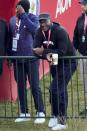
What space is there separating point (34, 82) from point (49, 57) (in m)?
1.07

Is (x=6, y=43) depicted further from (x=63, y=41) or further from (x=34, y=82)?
(x=63, y=41)

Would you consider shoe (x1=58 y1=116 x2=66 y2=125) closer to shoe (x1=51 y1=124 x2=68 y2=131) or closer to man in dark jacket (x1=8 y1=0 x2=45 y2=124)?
shoe (x1=51 y1=124 x2=68 y2=131)

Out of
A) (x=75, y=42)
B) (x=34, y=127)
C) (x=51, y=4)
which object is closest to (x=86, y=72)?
(x=75, y=42)

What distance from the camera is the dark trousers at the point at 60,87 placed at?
877 centimetres

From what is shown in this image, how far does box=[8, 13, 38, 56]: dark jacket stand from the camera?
944cm

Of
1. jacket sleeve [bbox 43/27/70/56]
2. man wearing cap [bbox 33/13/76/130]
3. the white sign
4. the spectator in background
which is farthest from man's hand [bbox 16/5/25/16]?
the white sign

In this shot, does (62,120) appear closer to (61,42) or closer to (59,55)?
(59,55)

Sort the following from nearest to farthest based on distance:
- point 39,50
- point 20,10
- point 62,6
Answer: point 39,50, point 20,10, point 62,6

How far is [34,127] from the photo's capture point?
918 cm

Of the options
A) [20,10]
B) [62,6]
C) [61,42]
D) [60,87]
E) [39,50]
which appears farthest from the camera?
[62,6]

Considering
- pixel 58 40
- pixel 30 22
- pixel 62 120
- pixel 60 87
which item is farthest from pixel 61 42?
pixel 62 120

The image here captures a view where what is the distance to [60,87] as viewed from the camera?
8.80m

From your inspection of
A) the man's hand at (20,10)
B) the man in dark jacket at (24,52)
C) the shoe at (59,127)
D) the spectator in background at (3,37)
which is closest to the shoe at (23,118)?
the man in dark jacket at (24,52)

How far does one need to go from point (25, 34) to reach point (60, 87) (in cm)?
128
